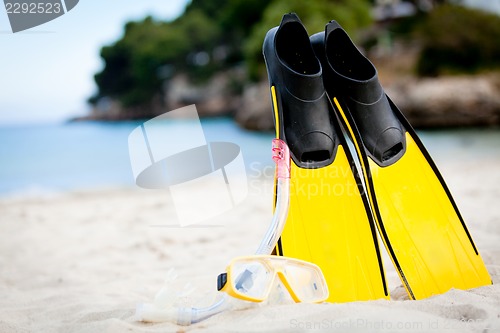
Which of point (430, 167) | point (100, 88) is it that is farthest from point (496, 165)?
point (100, 88)

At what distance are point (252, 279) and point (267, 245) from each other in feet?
0.52

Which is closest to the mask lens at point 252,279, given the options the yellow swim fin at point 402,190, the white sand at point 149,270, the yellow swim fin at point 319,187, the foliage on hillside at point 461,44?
the white sand at point 149,270

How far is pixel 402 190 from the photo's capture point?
1.60 m

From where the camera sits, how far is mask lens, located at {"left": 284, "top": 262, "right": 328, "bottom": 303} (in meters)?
1.31

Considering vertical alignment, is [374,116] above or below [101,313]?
above

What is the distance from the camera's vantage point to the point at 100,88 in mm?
37875

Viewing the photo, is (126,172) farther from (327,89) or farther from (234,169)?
(327,89)

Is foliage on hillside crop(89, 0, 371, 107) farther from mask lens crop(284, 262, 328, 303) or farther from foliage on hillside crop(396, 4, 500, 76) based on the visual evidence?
mask lens crop(284, 262, 328, 303)

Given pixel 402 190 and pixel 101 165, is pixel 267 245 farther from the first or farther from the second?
pixel 101 165

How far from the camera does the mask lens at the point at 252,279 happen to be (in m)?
1.23

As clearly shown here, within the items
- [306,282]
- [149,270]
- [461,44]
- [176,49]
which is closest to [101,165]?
[149,270]

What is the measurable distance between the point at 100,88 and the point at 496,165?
36.4m

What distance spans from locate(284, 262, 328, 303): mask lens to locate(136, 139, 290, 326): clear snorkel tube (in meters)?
0.10

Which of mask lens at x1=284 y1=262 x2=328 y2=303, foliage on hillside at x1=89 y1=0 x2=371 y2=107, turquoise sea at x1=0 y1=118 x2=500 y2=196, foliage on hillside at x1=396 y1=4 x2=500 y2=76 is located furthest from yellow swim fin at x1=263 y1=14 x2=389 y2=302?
foliage on hillside at x1=89 y1=0 x2=371 y2=107
